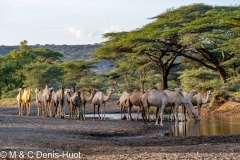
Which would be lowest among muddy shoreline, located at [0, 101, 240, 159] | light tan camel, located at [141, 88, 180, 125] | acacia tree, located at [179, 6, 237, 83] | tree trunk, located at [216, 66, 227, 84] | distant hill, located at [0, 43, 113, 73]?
muddy shoreline, located at [0, 101, 240, 159]

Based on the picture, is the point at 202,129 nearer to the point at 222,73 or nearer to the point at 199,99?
the point at 199,99

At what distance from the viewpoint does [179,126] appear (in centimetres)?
2170

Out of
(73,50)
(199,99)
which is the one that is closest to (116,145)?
(199,99)

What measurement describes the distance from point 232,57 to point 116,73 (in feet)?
53.7

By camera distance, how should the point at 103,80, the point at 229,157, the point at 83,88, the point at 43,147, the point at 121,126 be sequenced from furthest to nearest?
1. the point at 103,80
2. the point at 83,88
3. the point at 121,126
4. the point at 43,147
5. the point at 229,157

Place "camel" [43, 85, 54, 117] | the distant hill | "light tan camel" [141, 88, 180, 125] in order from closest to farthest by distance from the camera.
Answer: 1. "light tan camel" [141, 88, 180, 125]
2. "camel" [43, 85, 54, 117]
3. the distant hill

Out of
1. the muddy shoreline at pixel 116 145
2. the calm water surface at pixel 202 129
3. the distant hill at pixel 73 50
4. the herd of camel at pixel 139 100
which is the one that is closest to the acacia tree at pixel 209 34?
the herd of camel at pixel 139 100

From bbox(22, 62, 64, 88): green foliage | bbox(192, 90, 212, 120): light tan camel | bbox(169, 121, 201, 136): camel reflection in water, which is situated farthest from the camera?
bbox(22, 62, 64, 88): green foliage

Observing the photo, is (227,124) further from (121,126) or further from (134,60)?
(134,60)

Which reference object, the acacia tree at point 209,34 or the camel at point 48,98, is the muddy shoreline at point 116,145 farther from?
the acacia tree at point 209,34

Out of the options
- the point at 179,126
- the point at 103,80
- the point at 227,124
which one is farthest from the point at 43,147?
the point at 103,80

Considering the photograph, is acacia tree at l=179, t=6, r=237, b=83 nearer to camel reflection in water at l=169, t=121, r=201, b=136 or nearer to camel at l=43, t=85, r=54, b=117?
camel reflection in water at l=169, t=121, r=201, b=136

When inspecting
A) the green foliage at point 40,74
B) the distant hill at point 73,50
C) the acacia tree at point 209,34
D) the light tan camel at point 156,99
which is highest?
the distant hill at point 73,50

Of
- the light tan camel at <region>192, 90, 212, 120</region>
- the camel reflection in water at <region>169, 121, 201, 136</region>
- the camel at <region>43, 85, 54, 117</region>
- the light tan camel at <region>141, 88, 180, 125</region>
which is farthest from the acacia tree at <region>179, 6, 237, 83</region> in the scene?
the camel at <region>43, 85, 54, 117</region>
